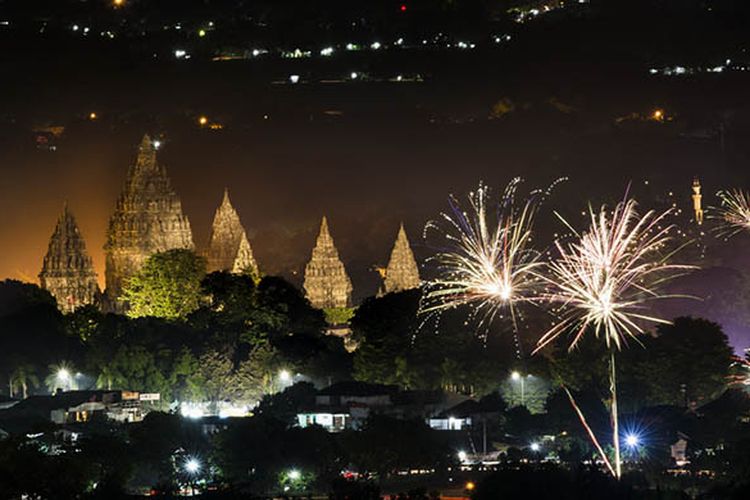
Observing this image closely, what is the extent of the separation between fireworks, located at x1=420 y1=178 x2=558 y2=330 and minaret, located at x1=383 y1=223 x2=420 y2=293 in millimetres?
1199

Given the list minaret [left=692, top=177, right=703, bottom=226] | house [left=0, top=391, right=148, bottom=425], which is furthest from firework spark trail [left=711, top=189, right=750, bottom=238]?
house [left=0, top=391, right=148, bottom=425]

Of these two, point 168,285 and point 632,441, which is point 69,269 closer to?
point 168,285

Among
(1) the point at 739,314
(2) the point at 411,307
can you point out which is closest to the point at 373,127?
(1) the point at 739,314

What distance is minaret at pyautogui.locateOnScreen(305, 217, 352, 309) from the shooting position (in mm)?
101250

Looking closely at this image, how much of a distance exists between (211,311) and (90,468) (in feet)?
72.4

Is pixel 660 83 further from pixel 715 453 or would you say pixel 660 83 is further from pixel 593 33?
pixel 715 453

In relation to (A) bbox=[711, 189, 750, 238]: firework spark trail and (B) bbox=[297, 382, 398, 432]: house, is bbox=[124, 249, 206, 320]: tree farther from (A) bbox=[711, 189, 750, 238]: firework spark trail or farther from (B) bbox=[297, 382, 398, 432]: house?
(A) bbox=[711, 189, 750, 238]: firework spark trail

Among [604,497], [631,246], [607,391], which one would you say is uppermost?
[631,246]

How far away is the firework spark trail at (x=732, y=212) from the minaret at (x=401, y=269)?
11856 mm

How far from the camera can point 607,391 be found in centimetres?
7431

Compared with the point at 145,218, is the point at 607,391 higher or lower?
lower

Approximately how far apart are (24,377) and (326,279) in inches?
918

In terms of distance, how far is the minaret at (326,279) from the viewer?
3986 inches

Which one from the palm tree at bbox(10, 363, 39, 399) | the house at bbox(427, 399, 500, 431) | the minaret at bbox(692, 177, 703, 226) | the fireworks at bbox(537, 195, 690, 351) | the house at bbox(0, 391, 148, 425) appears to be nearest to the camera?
the fireworks at bbox(537, 195, 690, 351)
